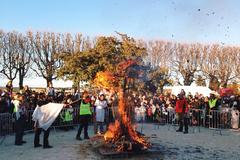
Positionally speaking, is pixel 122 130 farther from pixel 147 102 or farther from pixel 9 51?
pixel 9 51

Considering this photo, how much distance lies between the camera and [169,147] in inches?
527

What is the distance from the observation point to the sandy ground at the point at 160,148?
38.0ft

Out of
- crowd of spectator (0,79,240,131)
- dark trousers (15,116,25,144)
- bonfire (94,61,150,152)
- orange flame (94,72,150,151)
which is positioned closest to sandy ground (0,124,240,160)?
dark trousers (15,116,25,144)

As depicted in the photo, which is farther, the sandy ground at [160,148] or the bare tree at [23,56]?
the bare tree at [23,56]

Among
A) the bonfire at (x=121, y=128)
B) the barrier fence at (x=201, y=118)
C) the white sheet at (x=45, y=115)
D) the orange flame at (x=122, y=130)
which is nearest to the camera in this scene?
the bonfire at (x=121, y=128)

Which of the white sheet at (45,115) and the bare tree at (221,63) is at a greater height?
the bare tree at (221,63)

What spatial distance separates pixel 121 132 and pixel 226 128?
9.50m

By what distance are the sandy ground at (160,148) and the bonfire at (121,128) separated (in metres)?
0.43

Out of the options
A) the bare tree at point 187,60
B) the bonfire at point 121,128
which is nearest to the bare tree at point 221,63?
the bare tree at point 187,60

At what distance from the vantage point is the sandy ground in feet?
38.0

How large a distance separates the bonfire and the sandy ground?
0.43 m

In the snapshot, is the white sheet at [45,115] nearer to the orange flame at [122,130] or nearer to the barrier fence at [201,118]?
the orange flame at [122,130]

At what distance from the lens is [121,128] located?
40.8 feet

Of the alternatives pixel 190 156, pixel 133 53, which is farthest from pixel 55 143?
pixel 133 53
